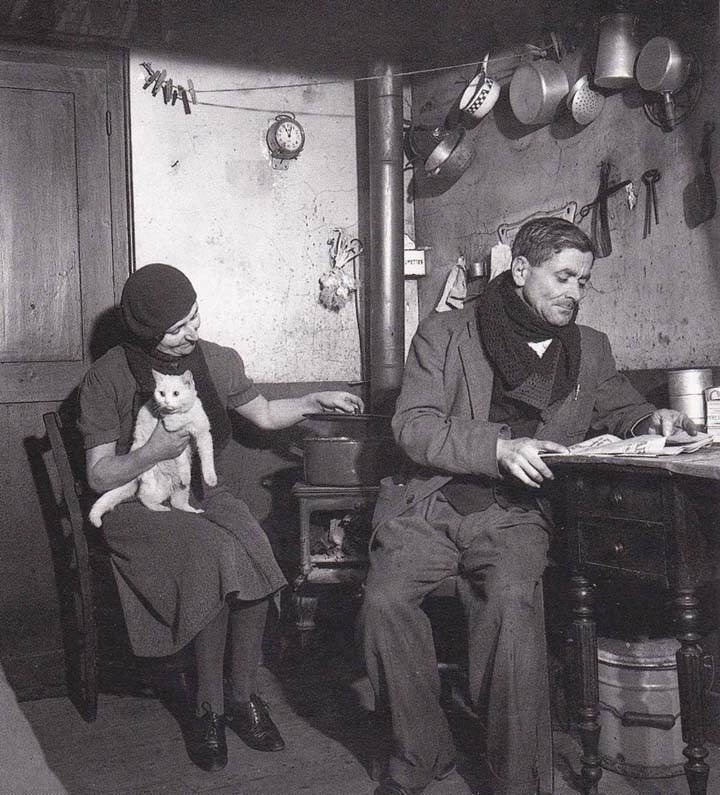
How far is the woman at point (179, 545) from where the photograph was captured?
3.00m

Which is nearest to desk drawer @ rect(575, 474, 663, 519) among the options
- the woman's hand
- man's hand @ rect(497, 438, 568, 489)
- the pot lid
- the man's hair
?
man's hand @ rect(497, 438, 568, 489)

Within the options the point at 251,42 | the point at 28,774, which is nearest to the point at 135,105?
the point at 251,42

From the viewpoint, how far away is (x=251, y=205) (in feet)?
14.2

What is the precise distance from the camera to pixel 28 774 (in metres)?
0.98

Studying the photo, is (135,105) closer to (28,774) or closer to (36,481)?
(36,481)

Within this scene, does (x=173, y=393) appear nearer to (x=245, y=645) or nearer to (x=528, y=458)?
(x=245, y=645)

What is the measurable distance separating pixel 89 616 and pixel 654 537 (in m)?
2.12

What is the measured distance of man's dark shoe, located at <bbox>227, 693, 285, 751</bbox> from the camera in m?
3.06

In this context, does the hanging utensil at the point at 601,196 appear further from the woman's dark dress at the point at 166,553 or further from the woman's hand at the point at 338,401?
the woman's dark dress at the point at 166,553

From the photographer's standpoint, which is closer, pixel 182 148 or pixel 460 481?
pixel 460 481

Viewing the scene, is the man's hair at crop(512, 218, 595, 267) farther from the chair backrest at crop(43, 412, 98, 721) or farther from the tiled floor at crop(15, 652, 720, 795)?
the chair backrest at crop(43, 412, 98, 721)

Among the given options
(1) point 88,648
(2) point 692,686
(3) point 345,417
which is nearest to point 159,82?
(3) point 345,417

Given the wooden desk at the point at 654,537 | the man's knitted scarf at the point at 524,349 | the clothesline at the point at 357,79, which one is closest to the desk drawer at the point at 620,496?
the wooden desk at the point at 654,537

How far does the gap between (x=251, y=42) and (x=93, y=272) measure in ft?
4.58
